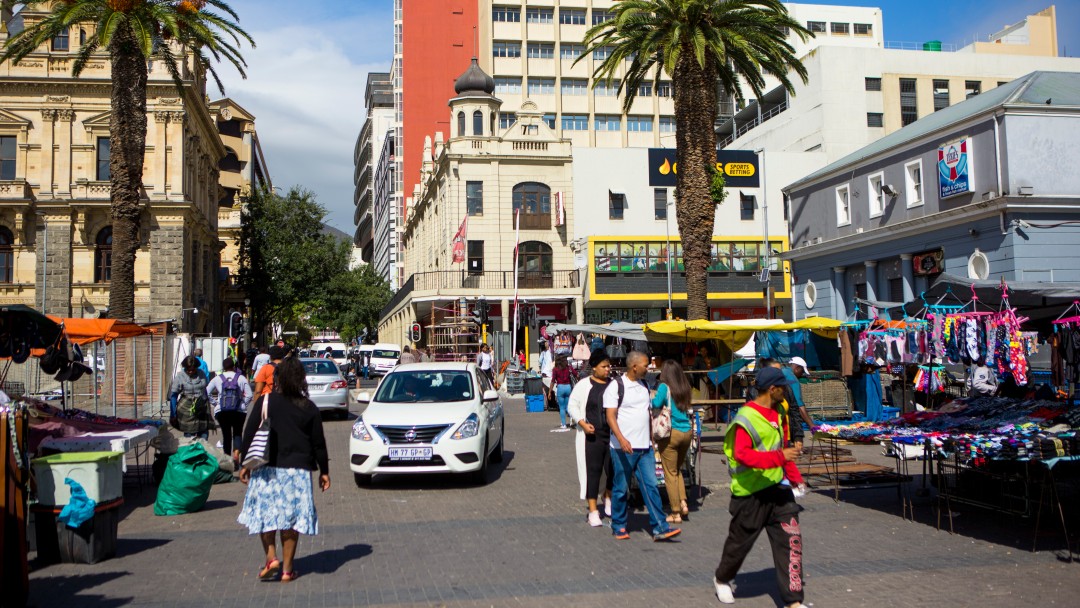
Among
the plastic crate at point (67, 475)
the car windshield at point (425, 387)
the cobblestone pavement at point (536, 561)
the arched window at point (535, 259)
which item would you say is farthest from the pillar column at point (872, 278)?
the plastic crate at point (67, 475)

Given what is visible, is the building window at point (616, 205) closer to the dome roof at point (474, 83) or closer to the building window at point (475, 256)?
the building window at point (475, 256)

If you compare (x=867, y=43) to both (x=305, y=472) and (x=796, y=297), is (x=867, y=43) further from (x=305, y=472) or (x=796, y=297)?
(x=305, y=472)

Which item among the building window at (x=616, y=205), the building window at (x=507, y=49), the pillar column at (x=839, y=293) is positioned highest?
the building window at (x=507, y=49)

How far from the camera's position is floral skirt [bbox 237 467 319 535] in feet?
23.3

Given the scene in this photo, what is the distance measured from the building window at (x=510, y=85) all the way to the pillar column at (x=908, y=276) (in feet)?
145

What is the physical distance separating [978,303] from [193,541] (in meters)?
10.1

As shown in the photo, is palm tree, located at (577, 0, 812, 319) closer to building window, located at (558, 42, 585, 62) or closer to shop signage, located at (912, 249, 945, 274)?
shop signage, located at (912, 249, 945, 274)

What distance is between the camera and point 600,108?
70062 mm

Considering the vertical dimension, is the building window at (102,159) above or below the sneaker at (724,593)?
above

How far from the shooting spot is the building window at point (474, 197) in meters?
46.6

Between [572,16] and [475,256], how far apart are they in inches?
1187

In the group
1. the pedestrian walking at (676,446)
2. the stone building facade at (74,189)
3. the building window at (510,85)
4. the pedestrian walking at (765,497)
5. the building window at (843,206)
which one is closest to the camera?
the pedestrian walking at (765,497)

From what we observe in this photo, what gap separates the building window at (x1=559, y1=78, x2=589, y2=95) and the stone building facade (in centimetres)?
3423

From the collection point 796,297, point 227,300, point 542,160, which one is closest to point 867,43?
point 542,160
